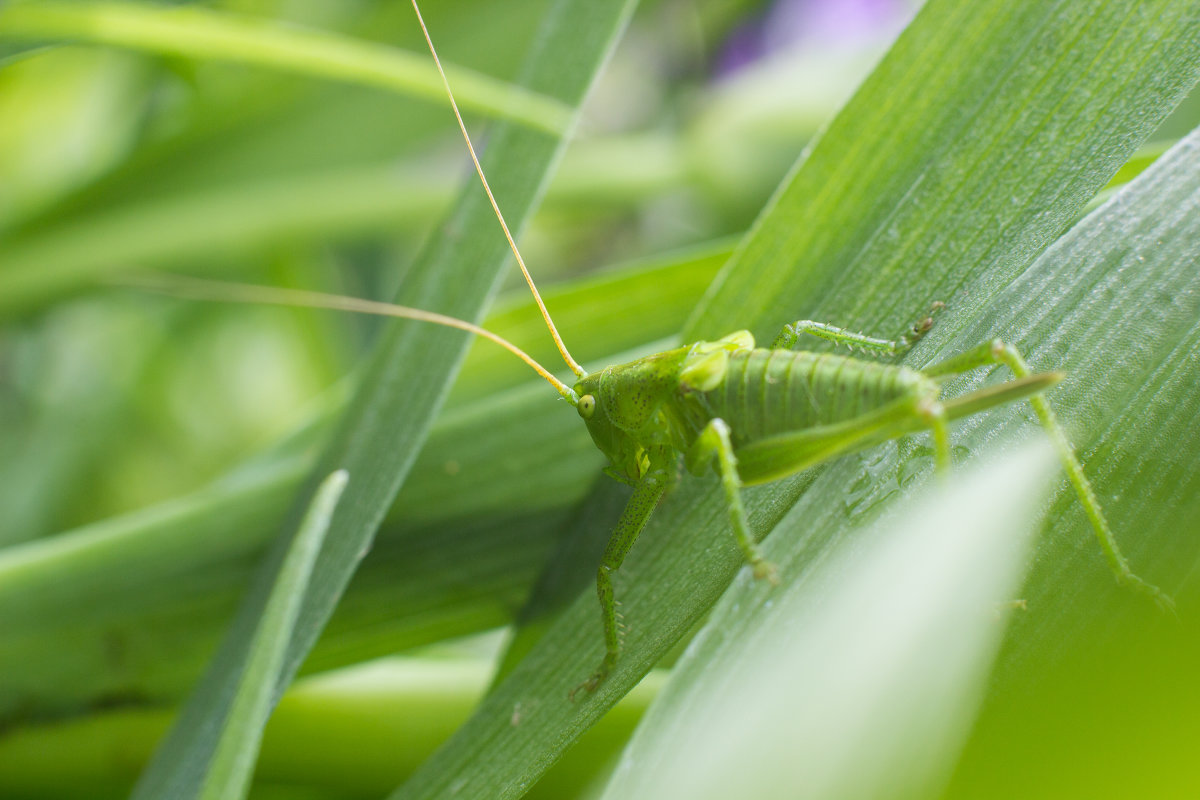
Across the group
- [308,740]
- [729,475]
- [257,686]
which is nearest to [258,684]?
[257,686]

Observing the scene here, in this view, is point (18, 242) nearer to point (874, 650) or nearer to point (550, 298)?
point (550, 298)

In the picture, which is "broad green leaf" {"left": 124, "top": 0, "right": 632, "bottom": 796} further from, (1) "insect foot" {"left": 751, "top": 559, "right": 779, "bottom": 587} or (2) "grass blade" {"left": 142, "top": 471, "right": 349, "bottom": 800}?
(1) "insect foot" {"left": 751, "top": 559, "right": 779, "bottom": 587}

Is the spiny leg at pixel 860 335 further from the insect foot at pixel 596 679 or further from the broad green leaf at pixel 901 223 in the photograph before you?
the insect foot at pixel 596 679

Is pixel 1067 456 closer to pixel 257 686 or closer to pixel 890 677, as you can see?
pixel 890 677

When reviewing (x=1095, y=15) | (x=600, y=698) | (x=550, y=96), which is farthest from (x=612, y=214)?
(x=600, y=698)

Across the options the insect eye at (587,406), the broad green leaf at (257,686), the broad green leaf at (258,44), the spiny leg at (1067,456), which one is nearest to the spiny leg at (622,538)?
the insect eye at (587,406)

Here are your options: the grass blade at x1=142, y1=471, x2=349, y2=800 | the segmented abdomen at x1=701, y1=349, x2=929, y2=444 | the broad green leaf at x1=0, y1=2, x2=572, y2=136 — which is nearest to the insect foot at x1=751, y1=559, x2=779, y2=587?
the segmented abdomen at x1=701, y1=349, x2=929, y2=444
